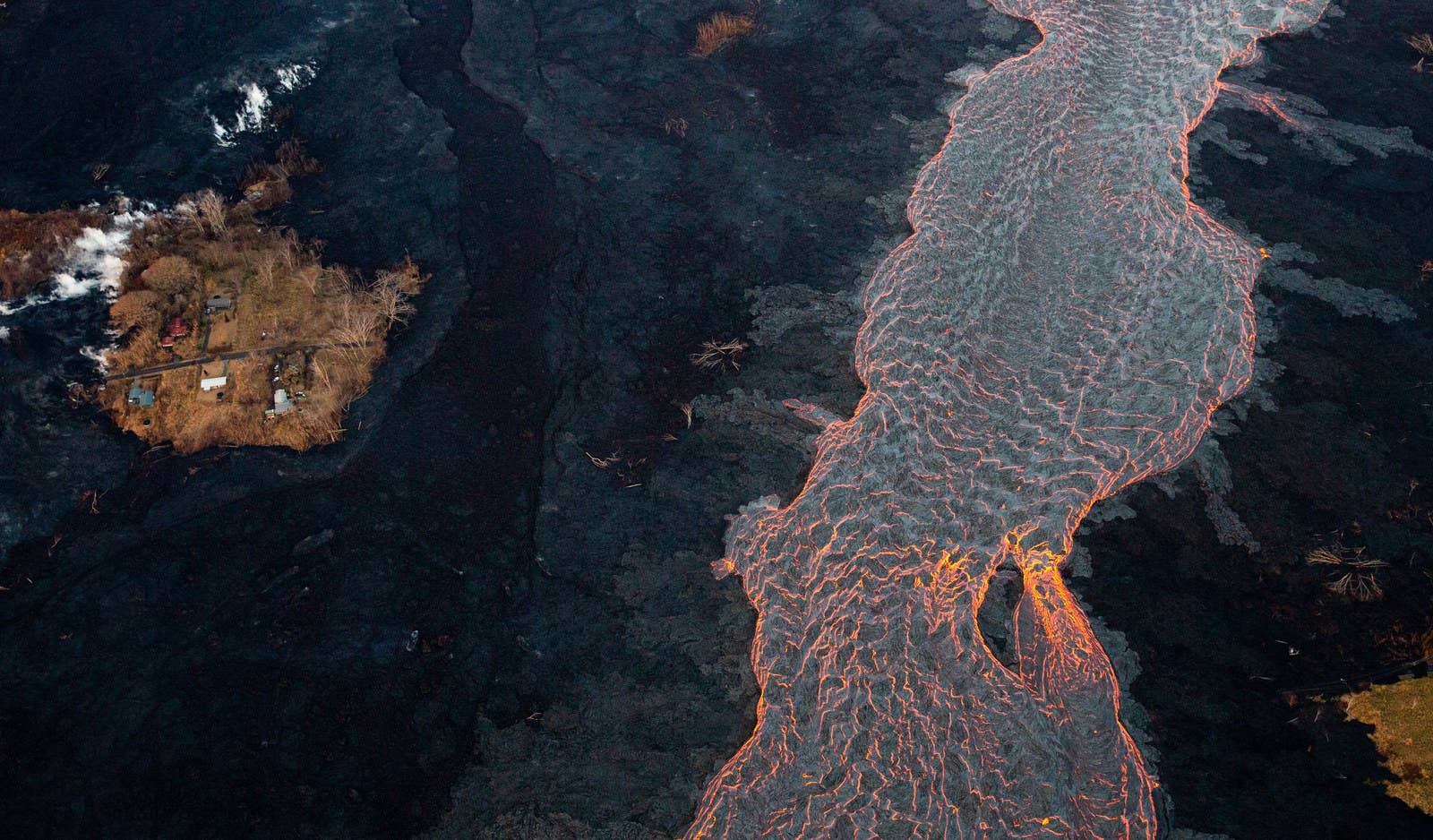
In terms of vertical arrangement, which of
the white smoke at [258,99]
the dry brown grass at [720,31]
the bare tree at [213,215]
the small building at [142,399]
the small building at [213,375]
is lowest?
the small building at [142,399]

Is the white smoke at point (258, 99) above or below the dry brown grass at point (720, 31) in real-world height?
below

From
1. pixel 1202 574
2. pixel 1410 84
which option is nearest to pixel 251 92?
pixel 1202 574

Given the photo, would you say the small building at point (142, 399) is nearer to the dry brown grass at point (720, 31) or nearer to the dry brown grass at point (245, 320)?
the dry brown grass at point (245, 320)

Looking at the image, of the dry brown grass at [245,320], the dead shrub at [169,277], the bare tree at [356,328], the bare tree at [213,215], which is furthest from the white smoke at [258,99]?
the bare tree at [356,328]

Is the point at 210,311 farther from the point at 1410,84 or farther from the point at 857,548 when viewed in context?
the point at 1410,84

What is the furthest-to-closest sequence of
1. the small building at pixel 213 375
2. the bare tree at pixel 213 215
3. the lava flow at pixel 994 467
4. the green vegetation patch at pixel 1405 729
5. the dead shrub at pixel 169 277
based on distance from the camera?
the bare tree at pixel 213 215, the dead shrub at pixel 169 277, the small building at pixel 213 375, the lava flow at pixel 994 467, the green vegetation patch at pixel 1405 729

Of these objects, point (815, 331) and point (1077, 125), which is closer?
point (815, 331)
